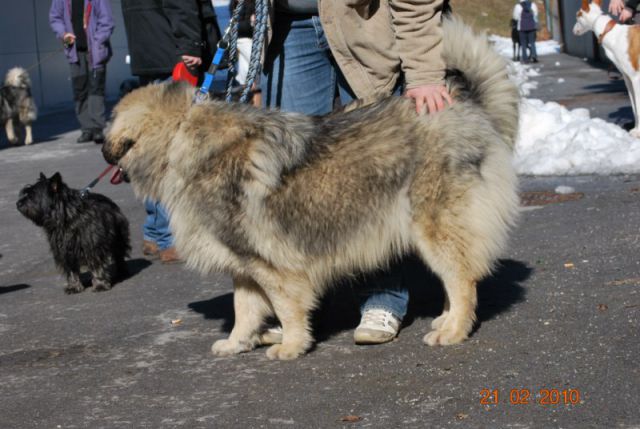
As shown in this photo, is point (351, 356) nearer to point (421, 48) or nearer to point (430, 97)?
point (430, 97)

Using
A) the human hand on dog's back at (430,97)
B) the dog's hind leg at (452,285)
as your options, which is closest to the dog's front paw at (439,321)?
the dog's hind leg at (452,285)

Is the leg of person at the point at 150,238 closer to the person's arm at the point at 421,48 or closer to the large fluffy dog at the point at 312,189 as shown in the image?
the large fluffy dog at the point at 312,189

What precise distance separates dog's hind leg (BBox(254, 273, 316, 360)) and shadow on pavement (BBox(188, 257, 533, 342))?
1.10 ft

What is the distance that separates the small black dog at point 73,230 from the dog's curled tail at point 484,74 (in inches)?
118

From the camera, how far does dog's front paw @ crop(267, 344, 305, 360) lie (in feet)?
14.8

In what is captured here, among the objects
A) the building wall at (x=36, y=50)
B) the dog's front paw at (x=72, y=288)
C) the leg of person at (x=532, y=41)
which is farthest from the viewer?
the leg of person at (x=532, y=41)

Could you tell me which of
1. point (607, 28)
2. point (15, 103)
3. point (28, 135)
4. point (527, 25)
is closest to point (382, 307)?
point (607, 28)

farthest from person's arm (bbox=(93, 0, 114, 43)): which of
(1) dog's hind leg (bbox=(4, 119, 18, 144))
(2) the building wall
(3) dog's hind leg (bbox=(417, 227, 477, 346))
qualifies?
(3) dog's hind leg (bbox=(417, 227, 477, 346))

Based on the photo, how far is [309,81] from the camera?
5.02 m

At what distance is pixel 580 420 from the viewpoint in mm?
3438

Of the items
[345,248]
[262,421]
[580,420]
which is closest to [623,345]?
[580,420]

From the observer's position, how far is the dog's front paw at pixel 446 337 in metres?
4.50

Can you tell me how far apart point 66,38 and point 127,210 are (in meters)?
6.16

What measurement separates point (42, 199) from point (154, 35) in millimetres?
1402
